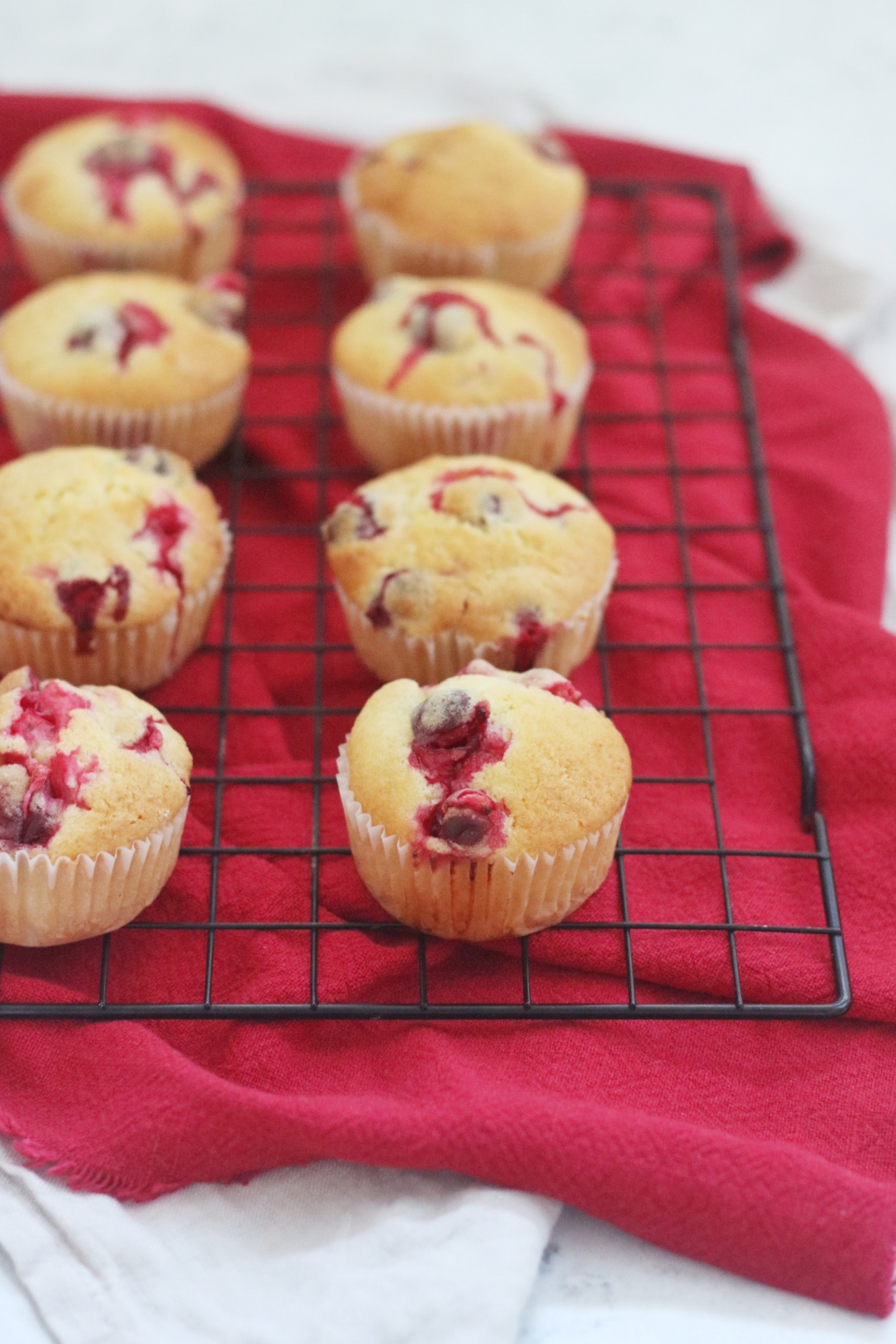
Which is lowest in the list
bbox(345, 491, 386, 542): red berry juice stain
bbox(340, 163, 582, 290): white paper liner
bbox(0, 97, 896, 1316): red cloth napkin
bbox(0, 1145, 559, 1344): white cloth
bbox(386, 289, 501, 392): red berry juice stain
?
bbox(0, 1145, 559, 1344): white cloth

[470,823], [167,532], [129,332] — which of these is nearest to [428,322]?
[129,332]

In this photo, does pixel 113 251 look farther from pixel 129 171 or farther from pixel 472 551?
pixel 472 551

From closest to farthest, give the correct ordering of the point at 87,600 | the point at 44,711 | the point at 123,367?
the point at 44,711, the point at 87,600, the point at 123,367

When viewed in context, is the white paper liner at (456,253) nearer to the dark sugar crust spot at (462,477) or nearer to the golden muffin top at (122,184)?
the golden muffin top at (122,184)

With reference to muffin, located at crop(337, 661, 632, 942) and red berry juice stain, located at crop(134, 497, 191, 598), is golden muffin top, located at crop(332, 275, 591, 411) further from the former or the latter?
muffin, located at crop(337, 661, 632, 942)

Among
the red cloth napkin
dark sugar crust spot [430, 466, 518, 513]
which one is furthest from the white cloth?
dark sugar crust spot [430, 466, 518, 513]

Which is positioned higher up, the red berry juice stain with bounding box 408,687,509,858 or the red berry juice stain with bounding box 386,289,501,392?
the red berry juice stain with bounding box 386,289,501,392
